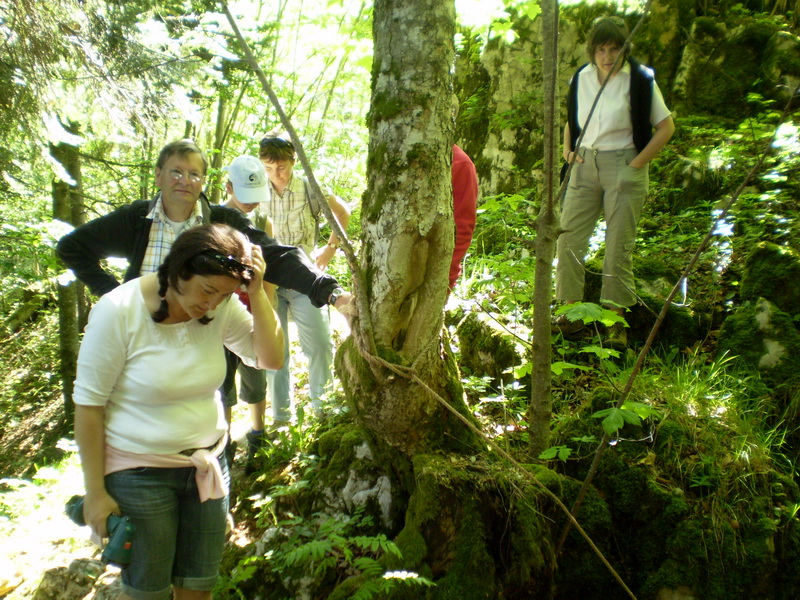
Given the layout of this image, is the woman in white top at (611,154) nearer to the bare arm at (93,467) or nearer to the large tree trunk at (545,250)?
the large tree trunk at (545,250)

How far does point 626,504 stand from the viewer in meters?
3.02

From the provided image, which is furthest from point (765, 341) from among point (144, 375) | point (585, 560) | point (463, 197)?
point (144, 375)

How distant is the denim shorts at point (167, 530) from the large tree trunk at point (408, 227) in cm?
98

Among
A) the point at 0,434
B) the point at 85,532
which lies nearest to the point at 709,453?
the point at 85,532

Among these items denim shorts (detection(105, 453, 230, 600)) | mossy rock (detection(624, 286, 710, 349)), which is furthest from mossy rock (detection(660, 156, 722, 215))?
denim shorts (detection(105, 453, 230, 600))

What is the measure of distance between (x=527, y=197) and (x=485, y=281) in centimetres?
334

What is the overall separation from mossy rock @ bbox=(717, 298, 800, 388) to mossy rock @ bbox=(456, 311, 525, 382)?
5.06ft

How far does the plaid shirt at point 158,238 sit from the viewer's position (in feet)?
8.36

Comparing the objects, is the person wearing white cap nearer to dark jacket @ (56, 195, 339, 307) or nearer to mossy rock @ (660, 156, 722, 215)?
dark jacket @ (56, 195, 339, 307)

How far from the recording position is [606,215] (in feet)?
12.8

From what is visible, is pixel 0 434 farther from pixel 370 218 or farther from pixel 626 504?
pixel 626 504

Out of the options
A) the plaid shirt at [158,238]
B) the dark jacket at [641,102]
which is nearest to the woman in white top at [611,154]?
the dark jacket at [641,102]

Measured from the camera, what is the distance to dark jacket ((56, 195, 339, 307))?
8.43ft

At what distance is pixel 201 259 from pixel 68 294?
7567 millimetres
